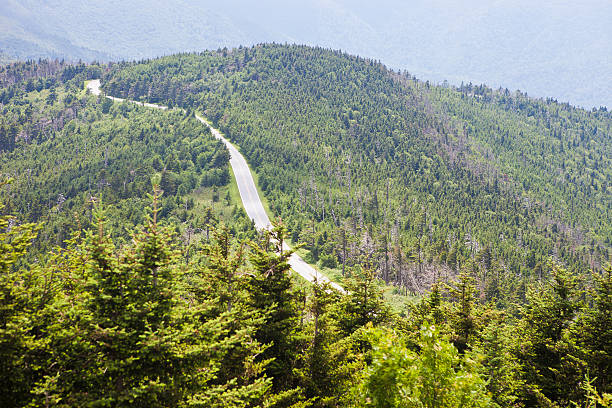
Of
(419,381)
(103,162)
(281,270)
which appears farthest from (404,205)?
(419,381)

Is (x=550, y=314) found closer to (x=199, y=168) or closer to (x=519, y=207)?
(x=199, y=168)

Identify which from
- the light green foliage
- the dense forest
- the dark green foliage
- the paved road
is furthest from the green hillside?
the light green foliage

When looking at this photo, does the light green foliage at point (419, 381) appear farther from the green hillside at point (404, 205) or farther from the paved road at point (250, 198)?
the paved road at point (250, 198)

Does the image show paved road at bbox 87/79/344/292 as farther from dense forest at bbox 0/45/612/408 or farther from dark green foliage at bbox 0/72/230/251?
dark green foliage at bbox 0/72/230/251

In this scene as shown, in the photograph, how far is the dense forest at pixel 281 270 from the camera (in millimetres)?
12031

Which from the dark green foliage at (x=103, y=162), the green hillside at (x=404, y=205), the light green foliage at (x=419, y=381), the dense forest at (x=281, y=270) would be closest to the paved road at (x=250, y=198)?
the green hillside at (x=404, y=205)

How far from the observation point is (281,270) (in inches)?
800

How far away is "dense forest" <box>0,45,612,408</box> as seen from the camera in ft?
39.5

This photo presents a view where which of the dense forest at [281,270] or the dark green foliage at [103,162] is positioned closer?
the dense forest at [281,270]

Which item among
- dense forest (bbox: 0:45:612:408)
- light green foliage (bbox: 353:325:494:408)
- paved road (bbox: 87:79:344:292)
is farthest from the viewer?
paved road (bbox: 87:79:344:292)

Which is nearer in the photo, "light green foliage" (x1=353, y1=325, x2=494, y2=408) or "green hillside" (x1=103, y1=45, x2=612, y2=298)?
"light green foliage" (x1=353, y1=325, x2=494, y2=408)

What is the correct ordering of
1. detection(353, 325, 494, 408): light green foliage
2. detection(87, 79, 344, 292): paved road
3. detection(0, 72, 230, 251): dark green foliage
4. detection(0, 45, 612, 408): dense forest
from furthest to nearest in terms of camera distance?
1. detection(0, 72, 230, 251): dark green foliage
2. detection(87, 79, 344, 292): paved road
3. detection(353, 325, 494, 408): light green foliage
4. detection(0, 45, 612, 408): dense forest

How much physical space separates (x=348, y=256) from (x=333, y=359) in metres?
76.5

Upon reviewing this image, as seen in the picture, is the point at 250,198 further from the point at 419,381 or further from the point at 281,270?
the point at 419,381
